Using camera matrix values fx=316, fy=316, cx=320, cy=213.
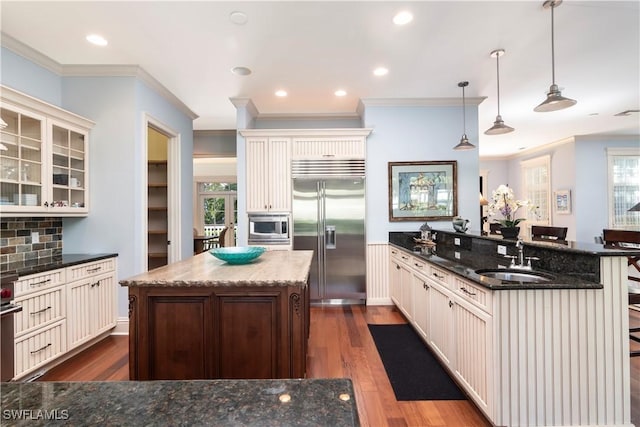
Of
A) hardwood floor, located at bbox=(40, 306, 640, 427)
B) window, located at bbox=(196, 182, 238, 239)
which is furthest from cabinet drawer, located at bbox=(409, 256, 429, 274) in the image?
window, located at bbox=(196, 182, 238, 239)

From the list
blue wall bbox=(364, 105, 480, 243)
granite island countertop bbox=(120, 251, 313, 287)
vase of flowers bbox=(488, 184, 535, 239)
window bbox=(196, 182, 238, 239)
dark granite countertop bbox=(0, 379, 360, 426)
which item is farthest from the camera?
window bbox=(196, 182, 238, 239)

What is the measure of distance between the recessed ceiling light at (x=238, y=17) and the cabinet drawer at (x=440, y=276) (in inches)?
99.5

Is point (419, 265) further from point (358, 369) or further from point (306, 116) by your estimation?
point (306, 116)

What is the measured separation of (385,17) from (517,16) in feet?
3.46

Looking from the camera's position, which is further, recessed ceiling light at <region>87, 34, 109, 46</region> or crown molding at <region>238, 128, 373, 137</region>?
crown molding at <region>238, 128, 373, 137</region>

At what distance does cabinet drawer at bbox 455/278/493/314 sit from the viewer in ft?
5.88

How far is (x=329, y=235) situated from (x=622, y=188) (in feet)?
22.2

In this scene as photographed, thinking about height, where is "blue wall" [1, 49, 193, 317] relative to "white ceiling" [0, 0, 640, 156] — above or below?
below

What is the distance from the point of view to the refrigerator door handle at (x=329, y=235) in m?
4.27

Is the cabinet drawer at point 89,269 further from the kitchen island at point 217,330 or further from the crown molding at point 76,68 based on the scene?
the crown molding at point 76,68

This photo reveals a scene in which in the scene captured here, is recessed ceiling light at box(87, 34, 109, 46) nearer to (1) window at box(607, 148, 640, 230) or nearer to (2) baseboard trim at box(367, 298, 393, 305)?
(2) baseboard trim at box(367, 298, 393, 305)

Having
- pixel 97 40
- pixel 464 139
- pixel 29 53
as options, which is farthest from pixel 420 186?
pixel 29 53

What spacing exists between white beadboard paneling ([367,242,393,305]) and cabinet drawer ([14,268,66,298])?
332cm

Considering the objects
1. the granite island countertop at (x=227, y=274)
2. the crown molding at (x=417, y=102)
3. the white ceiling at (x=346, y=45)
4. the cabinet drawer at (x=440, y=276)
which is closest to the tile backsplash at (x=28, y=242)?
the granite island countertop at (x=227, y=274)
